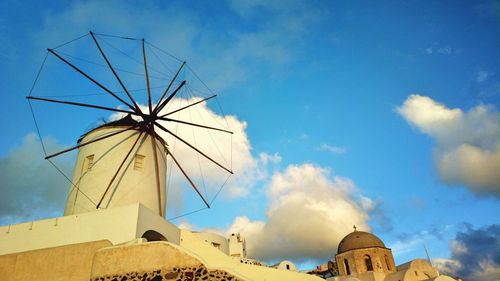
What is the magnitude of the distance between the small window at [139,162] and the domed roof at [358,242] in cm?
2369

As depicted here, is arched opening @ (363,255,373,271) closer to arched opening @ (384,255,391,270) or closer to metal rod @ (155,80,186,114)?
arched opening @ (384,255,391,270)

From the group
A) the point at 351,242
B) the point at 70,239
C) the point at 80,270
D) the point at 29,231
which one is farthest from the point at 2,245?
the point at 351,242

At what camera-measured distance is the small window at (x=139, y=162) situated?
608 inches

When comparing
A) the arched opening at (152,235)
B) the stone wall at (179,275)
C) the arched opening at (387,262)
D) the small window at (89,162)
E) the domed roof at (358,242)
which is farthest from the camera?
the domed roof at (358,242)

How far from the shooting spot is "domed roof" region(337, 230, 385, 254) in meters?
32.6

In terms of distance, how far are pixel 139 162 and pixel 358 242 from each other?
2410cm

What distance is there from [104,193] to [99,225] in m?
1.98

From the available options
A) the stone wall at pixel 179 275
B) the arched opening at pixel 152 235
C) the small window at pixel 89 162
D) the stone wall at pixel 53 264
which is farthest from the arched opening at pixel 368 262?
the stone wall at pixel 53 264

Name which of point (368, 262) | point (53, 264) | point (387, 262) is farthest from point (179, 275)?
point (387, 262)

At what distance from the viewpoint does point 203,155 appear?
54.2 ft

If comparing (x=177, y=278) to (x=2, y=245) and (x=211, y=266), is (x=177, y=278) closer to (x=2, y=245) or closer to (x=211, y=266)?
(x=211, y=266)

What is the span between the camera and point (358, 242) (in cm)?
3294

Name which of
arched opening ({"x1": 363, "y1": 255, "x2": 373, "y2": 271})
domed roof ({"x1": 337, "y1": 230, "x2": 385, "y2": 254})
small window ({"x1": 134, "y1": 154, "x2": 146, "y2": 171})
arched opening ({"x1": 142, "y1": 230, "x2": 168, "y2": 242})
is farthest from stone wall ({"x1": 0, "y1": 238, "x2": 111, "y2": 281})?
domed roof ({"x1": 337, "y1": 230, "x2": 385, "y2": 254})

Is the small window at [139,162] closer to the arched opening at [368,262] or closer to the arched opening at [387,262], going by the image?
the arched opening at [368,262]
